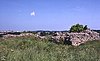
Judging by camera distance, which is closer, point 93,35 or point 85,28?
point 93,35

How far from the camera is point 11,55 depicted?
1395cm

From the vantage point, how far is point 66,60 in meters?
13.4

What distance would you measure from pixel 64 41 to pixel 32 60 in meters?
19.1

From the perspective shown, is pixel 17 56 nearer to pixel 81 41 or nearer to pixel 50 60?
pixel 50 60

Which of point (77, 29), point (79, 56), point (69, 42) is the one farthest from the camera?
point (77, 29)

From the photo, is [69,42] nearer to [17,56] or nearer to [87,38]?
[87,38]

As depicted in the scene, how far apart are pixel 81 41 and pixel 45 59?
18.6 m

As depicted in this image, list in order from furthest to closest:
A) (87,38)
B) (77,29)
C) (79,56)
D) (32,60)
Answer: (77,29) < (87,38) < (79,56) < (32,60)

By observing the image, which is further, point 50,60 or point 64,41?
point 64,41

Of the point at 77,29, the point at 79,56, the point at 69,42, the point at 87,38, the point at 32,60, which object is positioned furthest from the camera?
the point at 77,29

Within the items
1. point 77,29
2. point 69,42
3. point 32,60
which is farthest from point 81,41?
point 32,60

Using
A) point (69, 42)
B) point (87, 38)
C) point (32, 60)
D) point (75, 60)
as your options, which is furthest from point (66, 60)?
point (87, 38)

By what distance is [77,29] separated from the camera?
38.9 m

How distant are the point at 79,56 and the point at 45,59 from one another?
220 cm
